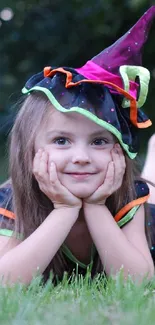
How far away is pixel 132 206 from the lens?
377 cm

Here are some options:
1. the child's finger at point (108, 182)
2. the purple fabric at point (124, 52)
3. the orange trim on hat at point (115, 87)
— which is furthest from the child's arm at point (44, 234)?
the purple fabric at point (124, 52)

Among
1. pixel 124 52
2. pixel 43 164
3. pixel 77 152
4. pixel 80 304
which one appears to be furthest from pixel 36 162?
pixel 80 304

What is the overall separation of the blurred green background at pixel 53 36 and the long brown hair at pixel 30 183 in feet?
21.3

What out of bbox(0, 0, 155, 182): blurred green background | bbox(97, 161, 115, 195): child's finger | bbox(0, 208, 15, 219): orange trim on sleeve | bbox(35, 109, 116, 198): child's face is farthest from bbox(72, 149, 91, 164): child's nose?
bbox(0, 0, 155, 182): blurred green background

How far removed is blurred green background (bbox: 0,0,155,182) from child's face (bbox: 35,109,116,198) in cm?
672

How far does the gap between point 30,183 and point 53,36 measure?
23.3 feet

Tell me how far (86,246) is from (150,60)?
6.70 m

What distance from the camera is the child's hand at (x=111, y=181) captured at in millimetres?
3531

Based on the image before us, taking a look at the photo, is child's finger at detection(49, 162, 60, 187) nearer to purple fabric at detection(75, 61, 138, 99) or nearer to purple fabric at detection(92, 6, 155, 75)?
purple fabric at detection(75, 61, 138, 99)

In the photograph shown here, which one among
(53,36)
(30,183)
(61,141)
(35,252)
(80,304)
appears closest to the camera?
(80,304)

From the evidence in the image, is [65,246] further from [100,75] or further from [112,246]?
[100,75]

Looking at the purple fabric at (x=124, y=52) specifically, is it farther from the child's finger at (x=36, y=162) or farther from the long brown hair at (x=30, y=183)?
the child's finger at (x=36, y=162)

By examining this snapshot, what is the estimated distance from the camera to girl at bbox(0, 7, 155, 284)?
11.5 feet

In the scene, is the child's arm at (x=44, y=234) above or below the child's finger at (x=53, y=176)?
below
